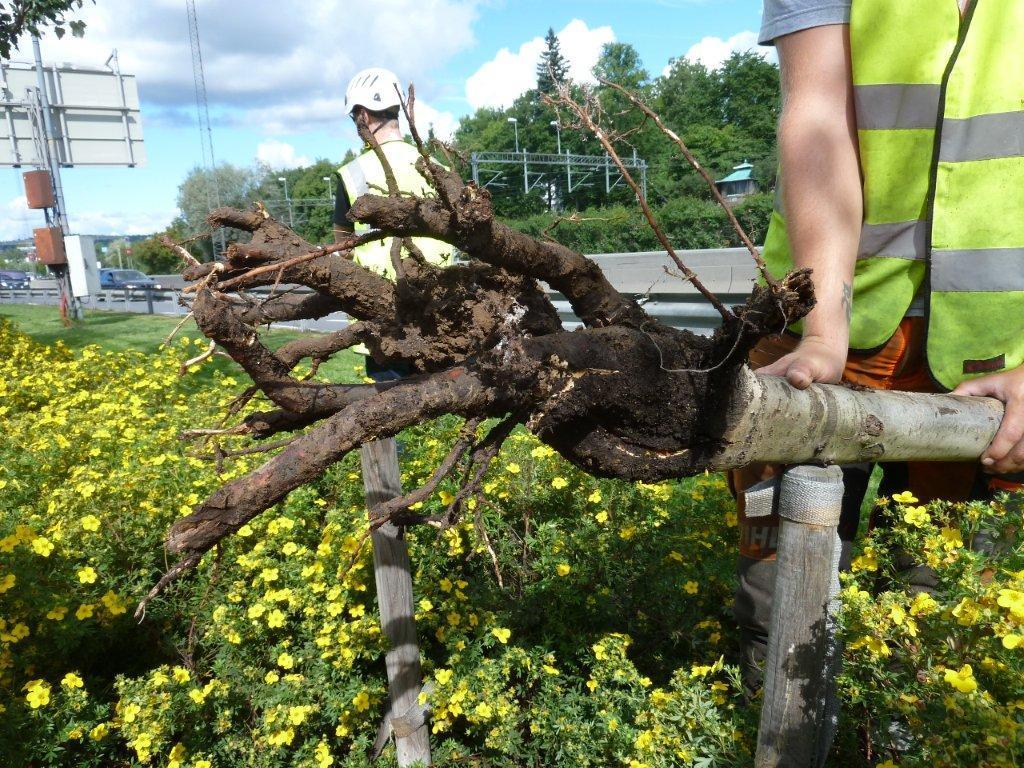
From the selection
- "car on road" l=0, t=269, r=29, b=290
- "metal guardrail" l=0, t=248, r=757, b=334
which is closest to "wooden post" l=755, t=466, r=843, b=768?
"metal guardrail" l=0, t=248, r=757, b=334

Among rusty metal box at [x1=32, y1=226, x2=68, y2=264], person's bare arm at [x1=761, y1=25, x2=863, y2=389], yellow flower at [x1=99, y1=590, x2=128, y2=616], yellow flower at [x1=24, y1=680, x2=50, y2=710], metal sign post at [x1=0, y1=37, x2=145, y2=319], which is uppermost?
metal sign post at [x1=0, y1=37, x2=145, y2=319]

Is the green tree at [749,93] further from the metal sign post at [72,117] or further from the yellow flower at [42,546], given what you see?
the yellow flower at [42,546]

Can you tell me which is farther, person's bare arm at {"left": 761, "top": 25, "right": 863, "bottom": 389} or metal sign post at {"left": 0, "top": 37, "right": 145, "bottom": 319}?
metal sign post at {"left": 0, "top": 37, "right": 145, "bottom": 319}

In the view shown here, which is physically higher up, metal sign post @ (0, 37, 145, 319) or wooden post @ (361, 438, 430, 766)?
metal sign post @ (0, 37, 145, 319)

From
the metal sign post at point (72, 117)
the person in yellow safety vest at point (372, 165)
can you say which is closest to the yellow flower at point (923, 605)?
the person in yellow safety vest at point (372, 165)

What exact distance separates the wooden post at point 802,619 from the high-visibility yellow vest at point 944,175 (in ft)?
1.90

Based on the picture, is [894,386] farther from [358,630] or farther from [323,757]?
[323,757]

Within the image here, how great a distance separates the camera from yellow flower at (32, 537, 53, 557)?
114 inches

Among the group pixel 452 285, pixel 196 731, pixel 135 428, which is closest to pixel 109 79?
pixel 135 428

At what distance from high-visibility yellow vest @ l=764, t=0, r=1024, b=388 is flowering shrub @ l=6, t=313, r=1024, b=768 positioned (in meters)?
0.69

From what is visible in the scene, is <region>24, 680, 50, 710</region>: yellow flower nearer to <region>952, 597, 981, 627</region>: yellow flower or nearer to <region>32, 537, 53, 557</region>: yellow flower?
<region>32, 537, 53, 557</region>: yellow flower

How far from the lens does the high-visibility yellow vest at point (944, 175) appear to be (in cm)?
158

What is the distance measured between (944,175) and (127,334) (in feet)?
49.3

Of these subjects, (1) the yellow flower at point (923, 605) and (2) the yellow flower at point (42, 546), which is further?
(2) the yellow flower at point (42, 546)
